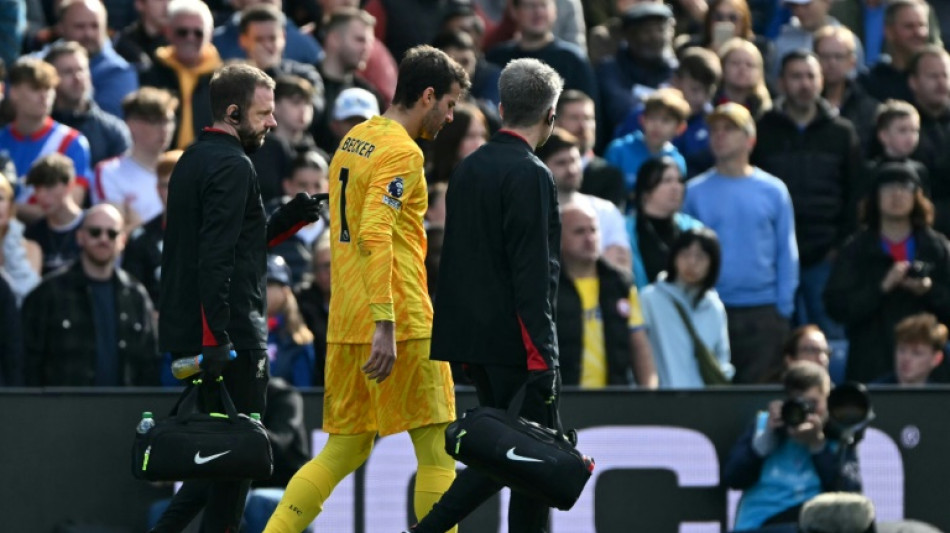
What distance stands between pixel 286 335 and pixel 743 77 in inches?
174

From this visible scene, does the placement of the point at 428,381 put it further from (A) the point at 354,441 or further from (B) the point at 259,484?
(B) the point at 259,484

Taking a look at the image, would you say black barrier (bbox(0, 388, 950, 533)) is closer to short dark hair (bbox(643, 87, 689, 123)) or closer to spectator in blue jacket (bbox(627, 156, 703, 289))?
spectator in blue jacket (bbox(627, 156, 703, 289))

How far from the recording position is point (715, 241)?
1223 cm

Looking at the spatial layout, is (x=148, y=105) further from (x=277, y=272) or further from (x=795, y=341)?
(x=795, y=341)

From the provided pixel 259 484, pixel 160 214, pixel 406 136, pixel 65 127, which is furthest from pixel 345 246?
pixel 65 127

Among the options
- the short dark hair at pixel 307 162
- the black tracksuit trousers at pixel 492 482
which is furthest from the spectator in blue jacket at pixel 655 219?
the black tracksuit trousers at pixel 492 482

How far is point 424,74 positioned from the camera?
325 inches

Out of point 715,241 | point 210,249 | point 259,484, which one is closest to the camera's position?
point 210,249

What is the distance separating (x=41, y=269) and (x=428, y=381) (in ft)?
15.1

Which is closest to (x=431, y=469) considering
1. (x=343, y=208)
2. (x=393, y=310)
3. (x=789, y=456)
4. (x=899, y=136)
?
(x=393, y=310)

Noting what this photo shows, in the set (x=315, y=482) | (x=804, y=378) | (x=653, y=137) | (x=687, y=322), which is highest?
(x=653, y=137)

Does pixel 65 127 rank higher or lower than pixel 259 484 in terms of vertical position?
higher

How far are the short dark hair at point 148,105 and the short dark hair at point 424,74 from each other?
4659 mm

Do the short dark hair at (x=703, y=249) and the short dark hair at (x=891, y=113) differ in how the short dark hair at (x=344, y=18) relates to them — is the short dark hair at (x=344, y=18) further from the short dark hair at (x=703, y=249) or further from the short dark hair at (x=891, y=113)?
the short dark hair at (x=891, y=113)
